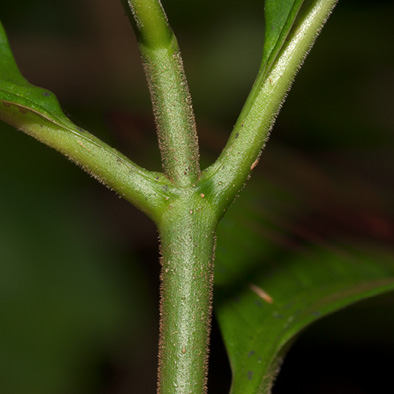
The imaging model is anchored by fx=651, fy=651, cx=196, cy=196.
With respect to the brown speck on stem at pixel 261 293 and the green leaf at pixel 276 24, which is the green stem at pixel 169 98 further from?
the brown speck on stem at pixel 261 293

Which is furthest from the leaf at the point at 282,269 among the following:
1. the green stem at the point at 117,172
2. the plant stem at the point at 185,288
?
the green stem at the point at 117,172

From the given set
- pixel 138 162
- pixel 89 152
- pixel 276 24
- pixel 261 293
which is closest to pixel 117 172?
pixel 89 152

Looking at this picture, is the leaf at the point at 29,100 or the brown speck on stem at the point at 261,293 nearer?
the leaf at the point at 29,100

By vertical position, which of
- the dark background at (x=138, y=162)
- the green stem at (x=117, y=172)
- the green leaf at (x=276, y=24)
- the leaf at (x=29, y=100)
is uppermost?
the dark background at (x=138, y=162)

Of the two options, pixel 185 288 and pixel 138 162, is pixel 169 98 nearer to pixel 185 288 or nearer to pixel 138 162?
pixel 185 288

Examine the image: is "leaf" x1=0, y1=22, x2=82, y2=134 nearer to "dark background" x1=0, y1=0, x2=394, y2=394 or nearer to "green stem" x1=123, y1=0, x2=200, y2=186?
"green stem" x1=123, y1=0, x2=200, y2=186

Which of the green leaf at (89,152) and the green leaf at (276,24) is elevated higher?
the green leaf at (276,24)

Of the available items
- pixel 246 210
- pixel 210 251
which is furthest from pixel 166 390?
pixel 246 210
